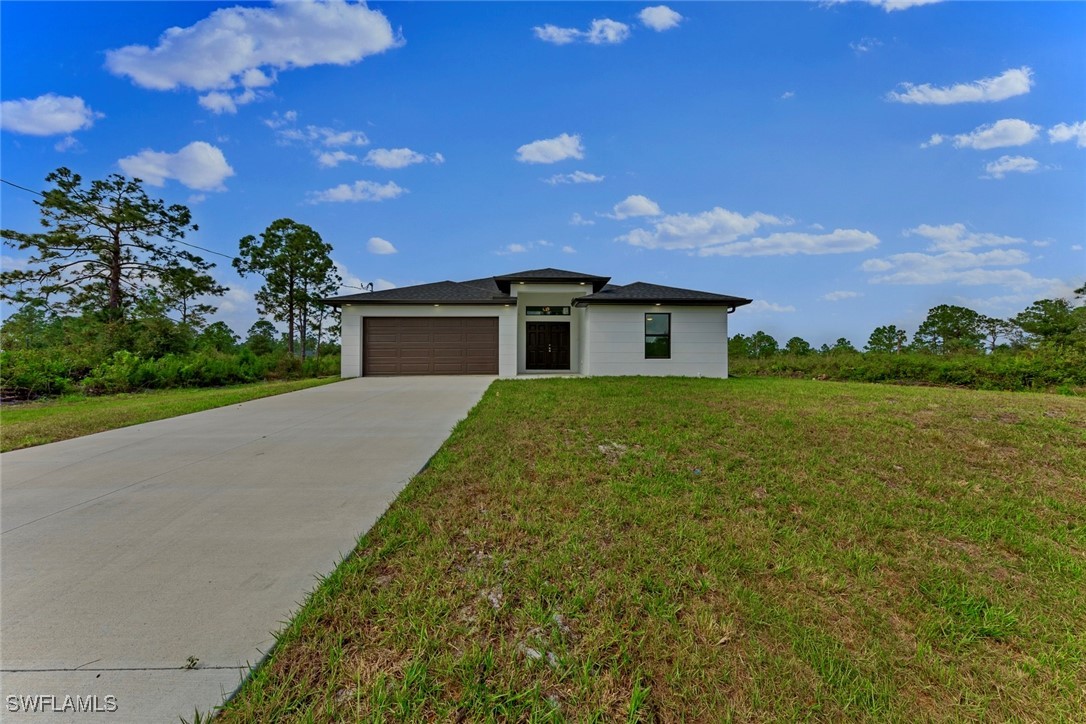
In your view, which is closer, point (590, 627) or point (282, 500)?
point (590, 627)

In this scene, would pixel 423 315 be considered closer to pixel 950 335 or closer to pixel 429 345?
pixel 429 345

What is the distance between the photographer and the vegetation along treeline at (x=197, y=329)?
11.6 metres

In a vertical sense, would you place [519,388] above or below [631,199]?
below

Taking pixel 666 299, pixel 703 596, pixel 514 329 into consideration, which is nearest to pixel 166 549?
pixel 703 596

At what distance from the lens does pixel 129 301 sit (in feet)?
60.4

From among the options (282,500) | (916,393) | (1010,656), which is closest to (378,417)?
(282,500)

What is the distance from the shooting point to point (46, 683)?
5.06 ft

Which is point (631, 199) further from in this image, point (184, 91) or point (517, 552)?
point (517, 552)

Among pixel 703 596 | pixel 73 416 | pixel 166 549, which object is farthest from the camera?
pixel 73 416

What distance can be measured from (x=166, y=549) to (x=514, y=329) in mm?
12096

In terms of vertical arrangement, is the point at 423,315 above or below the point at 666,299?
below

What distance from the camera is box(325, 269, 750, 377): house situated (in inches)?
540

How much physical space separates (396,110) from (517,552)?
15.5 meters

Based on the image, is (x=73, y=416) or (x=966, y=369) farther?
(x=966, y=369)
